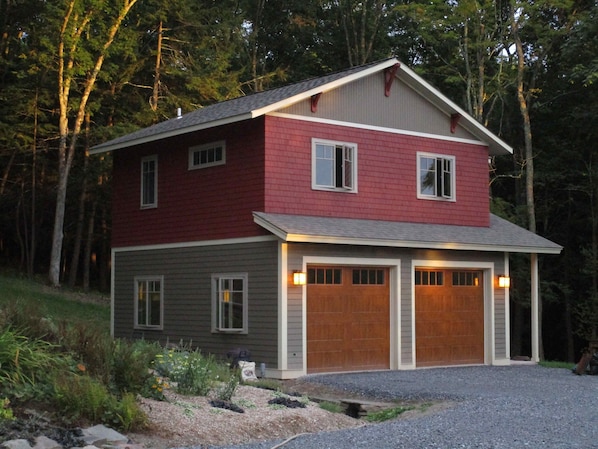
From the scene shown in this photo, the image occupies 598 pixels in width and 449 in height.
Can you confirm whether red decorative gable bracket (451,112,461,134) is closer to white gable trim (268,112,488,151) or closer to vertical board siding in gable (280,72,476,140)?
vertical board siding in gable (280,72,476,140)

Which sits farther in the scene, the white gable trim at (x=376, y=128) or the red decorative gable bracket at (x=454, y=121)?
the red decorative gable bracket at (x=454, y=121)

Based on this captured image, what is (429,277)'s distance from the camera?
781 inches

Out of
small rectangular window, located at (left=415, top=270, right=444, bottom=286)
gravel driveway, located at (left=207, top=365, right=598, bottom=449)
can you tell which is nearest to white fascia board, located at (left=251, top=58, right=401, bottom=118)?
small rectangular window, located at (left=415, top=270, right=444, bottom=286)

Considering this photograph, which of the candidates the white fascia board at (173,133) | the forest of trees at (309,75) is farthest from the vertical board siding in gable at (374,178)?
the forest of trees at (309,75)

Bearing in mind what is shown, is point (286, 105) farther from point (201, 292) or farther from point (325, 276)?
point (201, 292)

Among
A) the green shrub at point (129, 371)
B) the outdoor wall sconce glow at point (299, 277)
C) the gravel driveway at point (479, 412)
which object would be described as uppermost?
the outdoor wall sconce glow at point (299, 277)

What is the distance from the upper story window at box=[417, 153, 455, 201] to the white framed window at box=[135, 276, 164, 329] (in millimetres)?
6290

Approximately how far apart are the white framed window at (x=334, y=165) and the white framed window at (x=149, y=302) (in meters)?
4.45

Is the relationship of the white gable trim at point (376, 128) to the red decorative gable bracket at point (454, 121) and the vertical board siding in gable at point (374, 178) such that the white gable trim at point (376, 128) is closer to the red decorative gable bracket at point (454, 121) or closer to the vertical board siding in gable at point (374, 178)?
the vertical board siding in gable at point (374, 178)

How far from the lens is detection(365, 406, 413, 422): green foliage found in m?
12.9

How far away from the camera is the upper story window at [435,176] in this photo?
20594mm

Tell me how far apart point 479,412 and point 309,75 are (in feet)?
90.4

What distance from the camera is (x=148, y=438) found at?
32.1 feet

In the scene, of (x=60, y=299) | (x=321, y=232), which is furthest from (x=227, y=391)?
(x=60, y=299)
